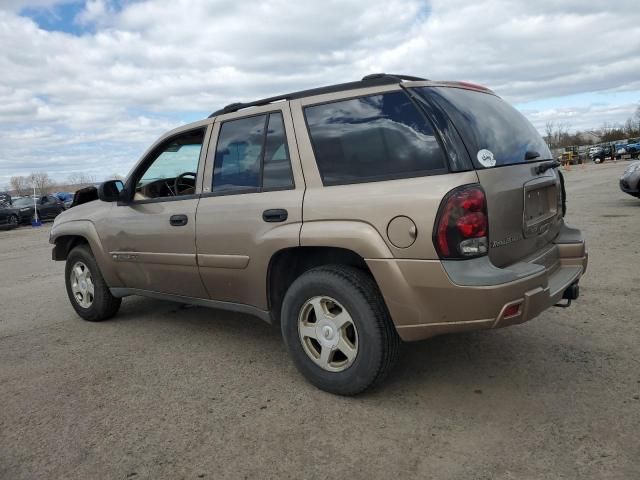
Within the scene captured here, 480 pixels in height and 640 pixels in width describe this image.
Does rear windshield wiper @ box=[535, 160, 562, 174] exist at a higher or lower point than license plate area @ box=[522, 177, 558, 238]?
higher

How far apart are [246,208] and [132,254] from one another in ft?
4.90

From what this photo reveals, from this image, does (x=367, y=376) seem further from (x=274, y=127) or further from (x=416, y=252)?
(x=274, y=127)

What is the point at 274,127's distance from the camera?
3.54m

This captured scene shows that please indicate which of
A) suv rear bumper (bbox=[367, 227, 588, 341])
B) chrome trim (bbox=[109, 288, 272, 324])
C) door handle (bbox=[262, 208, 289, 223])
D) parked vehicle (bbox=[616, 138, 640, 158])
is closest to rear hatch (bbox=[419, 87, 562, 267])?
suv rear bumper (bbox=[367, 227, 588, 341])

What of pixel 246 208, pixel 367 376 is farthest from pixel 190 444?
pixel 246 208

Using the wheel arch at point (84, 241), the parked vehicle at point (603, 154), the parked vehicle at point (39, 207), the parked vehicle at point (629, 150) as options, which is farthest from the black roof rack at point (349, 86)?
the parked vehicle at point (603, 154)

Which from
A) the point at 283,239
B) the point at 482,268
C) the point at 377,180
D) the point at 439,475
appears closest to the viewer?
the point at 439,475

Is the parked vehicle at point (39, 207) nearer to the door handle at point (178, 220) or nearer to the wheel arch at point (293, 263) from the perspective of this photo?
the door handle at point (178, 220)

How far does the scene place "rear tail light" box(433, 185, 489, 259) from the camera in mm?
2689

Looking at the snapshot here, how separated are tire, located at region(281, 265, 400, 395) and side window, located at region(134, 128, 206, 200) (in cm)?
145

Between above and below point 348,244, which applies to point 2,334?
below

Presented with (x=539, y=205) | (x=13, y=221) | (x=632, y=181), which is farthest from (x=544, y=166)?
(x=13, y=221)

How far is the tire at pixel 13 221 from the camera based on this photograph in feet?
77.0

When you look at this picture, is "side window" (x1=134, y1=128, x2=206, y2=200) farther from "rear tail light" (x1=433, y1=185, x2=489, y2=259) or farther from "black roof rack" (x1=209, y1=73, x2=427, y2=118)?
"rear tail light" (x1=433, y1=185, x2=489, y2=259)
